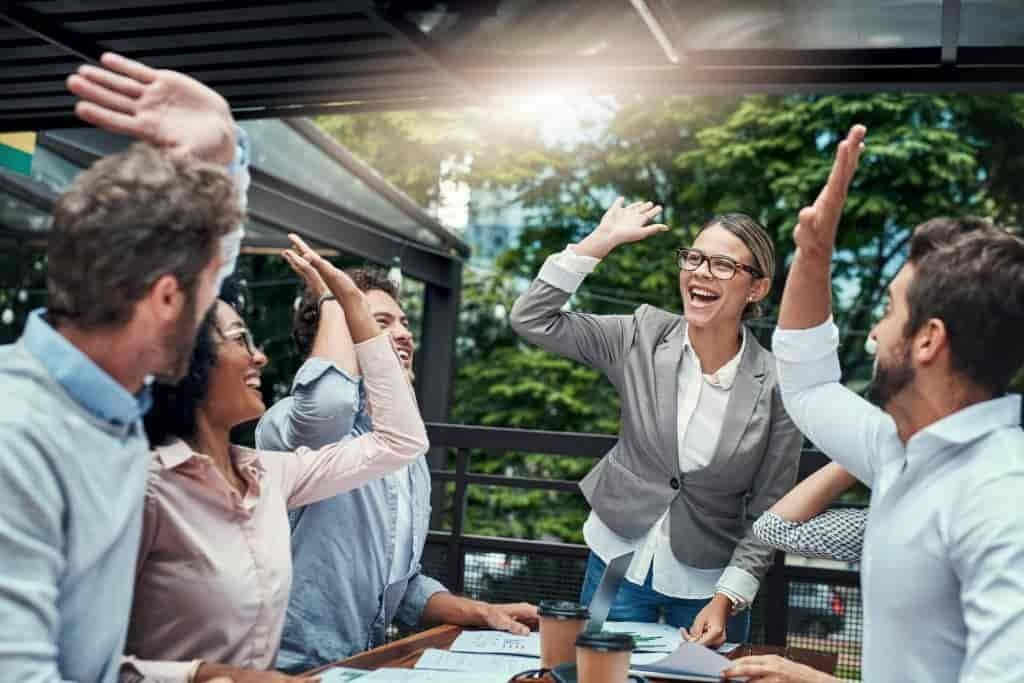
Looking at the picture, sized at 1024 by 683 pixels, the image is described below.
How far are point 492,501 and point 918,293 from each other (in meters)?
10.3

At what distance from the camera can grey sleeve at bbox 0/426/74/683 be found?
43.8 inches

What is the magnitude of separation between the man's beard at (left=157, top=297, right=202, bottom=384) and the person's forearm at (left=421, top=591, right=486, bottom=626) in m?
1.29

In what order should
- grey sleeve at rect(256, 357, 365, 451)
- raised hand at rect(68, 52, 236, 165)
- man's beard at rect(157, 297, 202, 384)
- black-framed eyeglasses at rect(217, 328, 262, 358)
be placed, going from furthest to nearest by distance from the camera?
grey sleeve at rect(256, 357, 365, 451)
black-framed eyeglasses at rect(217, 328, 262, 358)
raised hand at rect(68, 52, 236, 165)
man's beard at rect(157, 297, 202, 384)

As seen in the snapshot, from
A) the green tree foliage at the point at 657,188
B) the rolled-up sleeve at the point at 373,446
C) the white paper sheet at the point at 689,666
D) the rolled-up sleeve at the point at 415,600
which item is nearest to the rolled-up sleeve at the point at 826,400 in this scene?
the white paper sheet at the point at 689,666

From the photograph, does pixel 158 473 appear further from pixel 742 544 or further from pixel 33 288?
pixel 33 288

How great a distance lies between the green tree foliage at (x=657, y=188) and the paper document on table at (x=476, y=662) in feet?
24.7

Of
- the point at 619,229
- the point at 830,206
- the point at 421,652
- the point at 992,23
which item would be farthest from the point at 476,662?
the point at 992,23

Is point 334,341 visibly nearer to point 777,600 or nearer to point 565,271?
point 565,271

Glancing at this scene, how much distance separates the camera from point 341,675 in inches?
73.2

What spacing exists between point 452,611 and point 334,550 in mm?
308

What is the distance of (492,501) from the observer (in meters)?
11.7

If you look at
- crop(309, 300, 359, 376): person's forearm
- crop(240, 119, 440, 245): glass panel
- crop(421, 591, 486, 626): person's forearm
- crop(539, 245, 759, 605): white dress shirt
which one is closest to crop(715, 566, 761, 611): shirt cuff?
crop(539, 245, 759, 605): white dress shirt

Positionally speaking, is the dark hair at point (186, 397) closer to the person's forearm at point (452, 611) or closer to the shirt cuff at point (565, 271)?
the person's forearm at point (452, 611)

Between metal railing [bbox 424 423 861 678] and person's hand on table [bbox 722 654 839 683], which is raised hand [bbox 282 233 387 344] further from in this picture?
metal railing [bbox 424 423 861 678]
